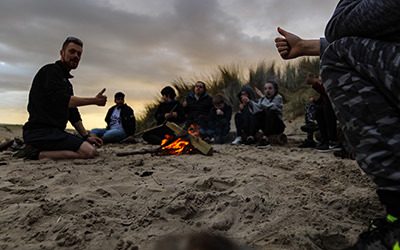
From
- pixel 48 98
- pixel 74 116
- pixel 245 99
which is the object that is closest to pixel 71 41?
pixel 48 98

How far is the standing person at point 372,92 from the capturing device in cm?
128

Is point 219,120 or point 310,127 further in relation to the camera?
point 219,120

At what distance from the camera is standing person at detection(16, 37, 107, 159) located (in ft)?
13.8

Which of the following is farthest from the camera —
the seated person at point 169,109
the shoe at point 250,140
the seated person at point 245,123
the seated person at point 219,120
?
the seated person at point 219,120

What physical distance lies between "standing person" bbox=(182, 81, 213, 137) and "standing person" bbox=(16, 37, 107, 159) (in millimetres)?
3625

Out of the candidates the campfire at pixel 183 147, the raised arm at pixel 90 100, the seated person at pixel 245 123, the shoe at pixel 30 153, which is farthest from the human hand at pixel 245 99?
the shoe at pixel 30 153

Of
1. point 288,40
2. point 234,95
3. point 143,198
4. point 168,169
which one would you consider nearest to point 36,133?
point 168,169

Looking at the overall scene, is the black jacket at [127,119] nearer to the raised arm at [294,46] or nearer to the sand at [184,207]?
the sand at [184,207]

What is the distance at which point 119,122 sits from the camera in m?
7.55

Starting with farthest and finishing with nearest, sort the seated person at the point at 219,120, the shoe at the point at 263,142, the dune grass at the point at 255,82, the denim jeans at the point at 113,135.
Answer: the dune grass at the point at 255,82 → the seated person at the point at 219,120 → the denim jeans at the point at 113,135 → the shoe at the point at 263,142

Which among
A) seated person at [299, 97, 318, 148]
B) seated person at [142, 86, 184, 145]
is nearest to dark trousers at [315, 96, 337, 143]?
seated person at [299, 97, 318, 148]

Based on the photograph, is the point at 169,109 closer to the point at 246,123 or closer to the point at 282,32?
the point at 246,123

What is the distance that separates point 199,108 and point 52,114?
3.92 m

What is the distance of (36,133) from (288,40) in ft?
11.4
